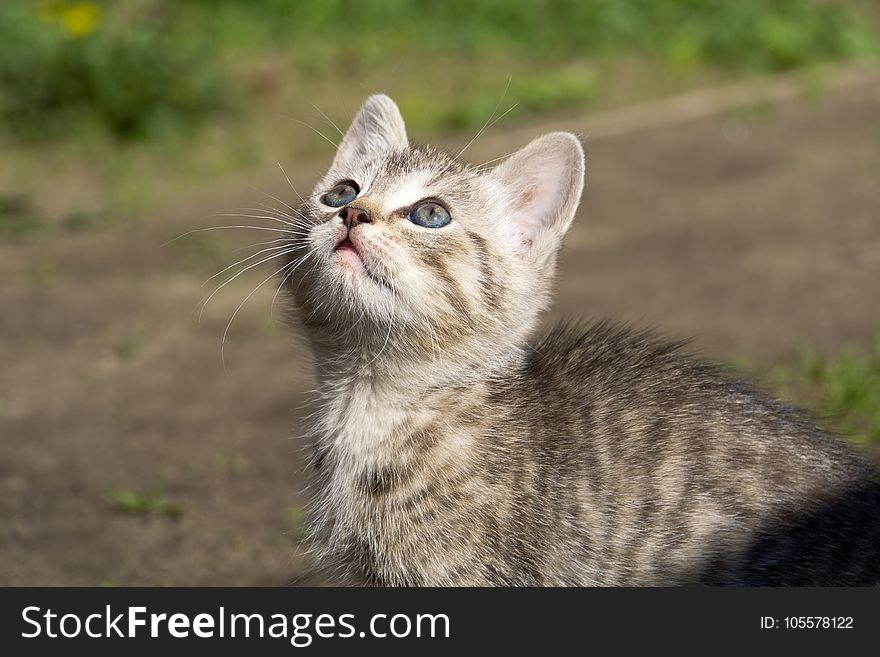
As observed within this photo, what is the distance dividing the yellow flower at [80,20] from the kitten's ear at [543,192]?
714cm

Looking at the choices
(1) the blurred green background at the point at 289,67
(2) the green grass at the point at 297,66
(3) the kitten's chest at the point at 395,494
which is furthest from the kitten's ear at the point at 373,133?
(1) the blurred green background at the point at 289,67

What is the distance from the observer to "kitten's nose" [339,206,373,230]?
3.52 m

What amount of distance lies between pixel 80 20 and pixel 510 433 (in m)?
7.87

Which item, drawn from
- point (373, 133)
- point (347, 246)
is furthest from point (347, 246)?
point (373, 133)

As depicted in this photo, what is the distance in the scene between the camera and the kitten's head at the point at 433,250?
3531 millimetres

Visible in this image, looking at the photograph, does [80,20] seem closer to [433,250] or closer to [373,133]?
[373,133]

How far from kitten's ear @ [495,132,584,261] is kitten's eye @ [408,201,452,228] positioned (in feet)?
0.98

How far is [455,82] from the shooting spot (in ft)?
34.2

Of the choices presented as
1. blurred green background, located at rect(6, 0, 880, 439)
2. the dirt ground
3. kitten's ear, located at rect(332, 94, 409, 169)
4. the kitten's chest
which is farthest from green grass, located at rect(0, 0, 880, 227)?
the kitten's chest

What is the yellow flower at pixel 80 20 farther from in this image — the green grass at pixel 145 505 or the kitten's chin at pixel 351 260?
the kitten's chin at pixel 351 260

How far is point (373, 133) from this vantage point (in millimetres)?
4340

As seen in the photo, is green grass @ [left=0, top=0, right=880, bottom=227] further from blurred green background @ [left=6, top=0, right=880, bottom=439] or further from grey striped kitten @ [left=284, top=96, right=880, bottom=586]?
grey striped kitten @ [left=284, top=96, right=880, bottom=586]

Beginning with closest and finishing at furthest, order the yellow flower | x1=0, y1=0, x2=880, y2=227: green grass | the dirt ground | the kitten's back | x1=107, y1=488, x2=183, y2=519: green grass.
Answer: the kitten's back
the dirt ground
x1=107, y1=488, x2=183, y2=519: green grass
x1=0, y1=0, x2=880, y2=227: green grass
the yellow flower

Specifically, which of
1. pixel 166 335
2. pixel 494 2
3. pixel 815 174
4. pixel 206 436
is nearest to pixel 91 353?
pixel 166 335
